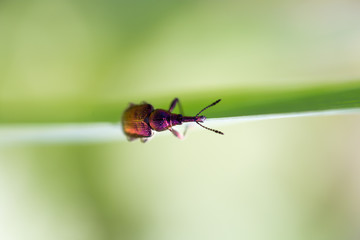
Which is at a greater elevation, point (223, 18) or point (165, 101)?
point (223, 18)

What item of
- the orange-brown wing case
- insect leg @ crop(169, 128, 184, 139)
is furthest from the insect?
insect leg @ crop(169, 128, 184, 139)

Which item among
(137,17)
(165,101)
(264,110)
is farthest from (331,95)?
(137,17)

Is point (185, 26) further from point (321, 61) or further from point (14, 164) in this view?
point (14, 164)

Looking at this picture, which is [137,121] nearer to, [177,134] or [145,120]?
[145,120]

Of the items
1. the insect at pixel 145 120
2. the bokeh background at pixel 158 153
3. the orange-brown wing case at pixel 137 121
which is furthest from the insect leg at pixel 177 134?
the orange-brown wing case at pixel 137 121

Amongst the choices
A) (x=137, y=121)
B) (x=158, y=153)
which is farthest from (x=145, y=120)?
(x=158, y=153)

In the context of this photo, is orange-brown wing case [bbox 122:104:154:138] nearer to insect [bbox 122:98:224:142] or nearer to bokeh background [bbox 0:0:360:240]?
insect [bbox 122:98:224:142]
